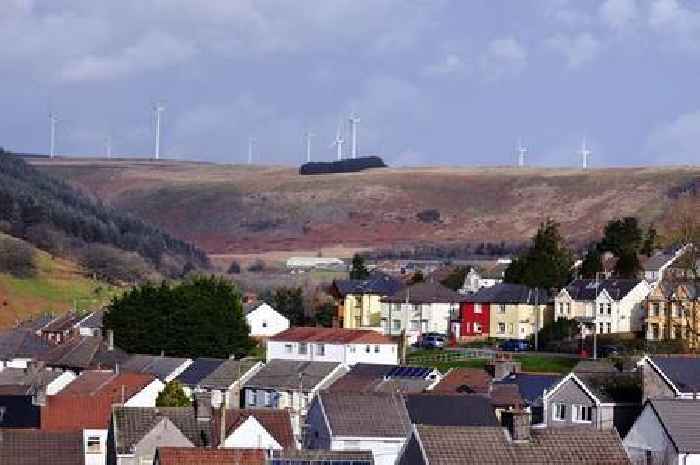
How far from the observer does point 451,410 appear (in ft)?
191

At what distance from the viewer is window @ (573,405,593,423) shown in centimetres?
6206

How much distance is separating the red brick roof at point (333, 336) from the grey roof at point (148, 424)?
37868 mm

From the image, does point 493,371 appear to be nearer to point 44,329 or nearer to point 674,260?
point 674,260

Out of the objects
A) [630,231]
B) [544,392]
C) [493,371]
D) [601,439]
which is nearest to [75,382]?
[493,371]

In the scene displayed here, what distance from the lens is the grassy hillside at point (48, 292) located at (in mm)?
145375

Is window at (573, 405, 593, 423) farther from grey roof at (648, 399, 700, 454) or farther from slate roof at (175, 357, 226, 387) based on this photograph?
slate roof at (175, 357, 226, 387)

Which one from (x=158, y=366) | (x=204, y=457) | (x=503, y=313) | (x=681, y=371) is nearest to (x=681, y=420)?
(x=681, y=371)

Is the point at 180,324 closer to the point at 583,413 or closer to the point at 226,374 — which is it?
the point at 226,374

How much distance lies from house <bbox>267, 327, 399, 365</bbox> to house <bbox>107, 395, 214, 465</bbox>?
36330 millimetres

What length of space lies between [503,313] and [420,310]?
7.58m

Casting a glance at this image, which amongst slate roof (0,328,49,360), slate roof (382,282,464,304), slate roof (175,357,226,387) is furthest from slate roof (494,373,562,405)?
slate roof (382,282,464,304)

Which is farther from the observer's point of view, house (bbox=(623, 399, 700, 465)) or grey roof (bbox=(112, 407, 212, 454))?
grey roof (bbox=(112, 407, 212, 454))

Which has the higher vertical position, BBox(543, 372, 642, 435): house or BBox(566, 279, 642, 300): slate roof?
BBox(566, 279, 642, 300): slate roof

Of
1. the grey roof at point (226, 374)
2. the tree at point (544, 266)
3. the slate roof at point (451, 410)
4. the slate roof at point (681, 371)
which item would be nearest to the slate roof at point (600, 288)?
the tree at point (544, 266)
